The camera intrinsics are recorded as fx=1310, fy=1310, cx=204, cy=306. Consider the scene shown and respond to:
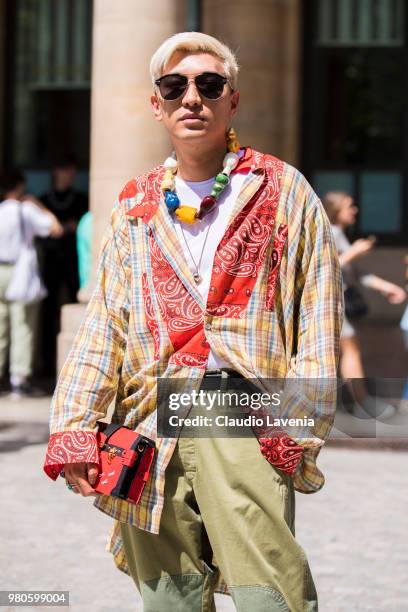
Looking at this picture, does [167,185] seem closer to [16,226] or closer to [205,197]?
[205,197]

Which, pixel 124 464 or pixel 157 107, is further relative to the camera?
pixel 157 107

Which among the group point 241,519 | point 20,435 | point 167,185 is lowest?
point 20,435

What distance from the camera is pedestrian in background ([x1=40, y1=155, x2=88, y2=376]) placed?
12.8 metres

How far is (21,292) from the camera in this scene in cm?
1137

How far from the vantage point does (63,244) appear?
506 inches

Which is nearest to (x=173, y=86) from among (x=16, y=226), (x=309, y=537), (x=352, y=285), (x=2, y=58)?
(x=309, y=537)

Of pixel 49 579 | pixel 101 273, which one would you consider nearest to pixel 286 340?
pixel 101 273

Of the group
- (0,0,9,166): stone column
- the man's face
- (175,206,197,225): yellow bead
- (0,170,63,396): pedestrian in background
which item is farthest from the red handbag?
(0,0,9,166): stone column

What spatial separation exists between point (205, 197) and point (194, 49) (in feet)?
1.33

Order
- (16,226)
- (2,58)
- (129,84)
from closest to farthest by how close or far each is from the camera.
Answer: (129,84), (16,226), (2,58)

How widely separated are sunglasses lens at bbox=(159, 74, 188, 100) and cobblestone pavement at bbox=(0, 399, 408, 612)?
2544 mm

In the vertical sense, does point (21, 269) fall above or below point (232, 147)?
below

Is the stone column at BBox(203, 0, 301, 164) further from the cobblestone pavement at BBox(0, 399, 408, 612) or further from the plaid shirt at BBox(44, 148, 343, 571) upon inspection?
the plaid shirt at BBox(44, 148, 343, 571)

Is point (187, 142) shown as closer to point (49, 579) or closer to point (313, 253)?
point (313, 253)
